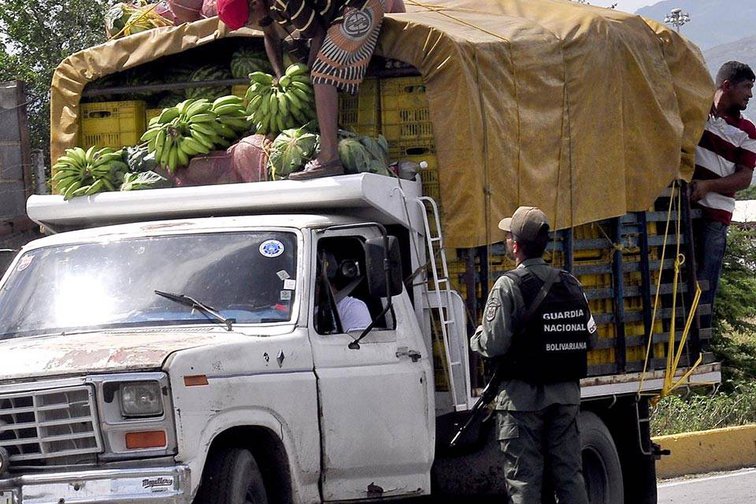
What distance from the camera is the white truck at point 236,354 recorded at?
18.8 ft

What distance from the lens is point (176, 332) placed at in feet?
20.9

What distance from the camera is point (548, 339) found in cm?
689

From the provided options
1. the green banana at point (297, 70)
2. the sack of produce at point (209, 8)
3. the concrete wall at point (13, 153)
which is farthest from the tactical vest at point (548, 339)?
the concrete wall at point (13, 153)

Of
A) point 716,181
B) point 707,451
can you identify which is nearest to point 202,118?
point 716,181

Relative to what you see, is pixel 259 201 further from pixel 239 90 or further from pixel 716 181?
pixel 716 181

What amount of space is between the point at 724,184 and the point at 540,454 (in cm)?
359

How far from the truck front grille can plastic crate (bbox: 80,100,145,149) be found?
3073mm

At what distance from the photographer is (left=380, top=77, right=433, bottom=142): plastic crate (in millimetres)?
7863

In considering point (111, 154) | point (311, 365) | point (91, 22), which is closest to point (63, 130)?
point (111, 154)

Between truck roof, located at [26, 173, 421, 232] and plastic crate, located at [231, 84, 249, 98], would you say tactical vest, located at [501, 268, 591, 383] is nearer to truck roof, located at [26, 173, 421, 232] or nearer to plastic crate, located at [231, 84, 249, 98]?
truck roof, located at [26, 173, 421, 232]

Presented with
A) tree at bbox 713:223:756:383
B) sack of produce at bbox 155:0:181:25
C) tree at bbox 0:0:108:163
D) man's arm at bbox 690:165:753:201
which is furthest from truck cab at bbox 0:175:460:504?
tree at bbox 0:0:108:163

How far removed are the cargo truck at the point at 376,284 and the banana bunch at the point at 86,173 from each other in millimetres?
164

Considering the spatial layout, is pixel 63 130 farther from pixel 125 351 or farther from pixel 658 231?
pixel 658 231

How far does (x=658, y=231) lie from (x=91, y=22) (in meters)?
11.3
